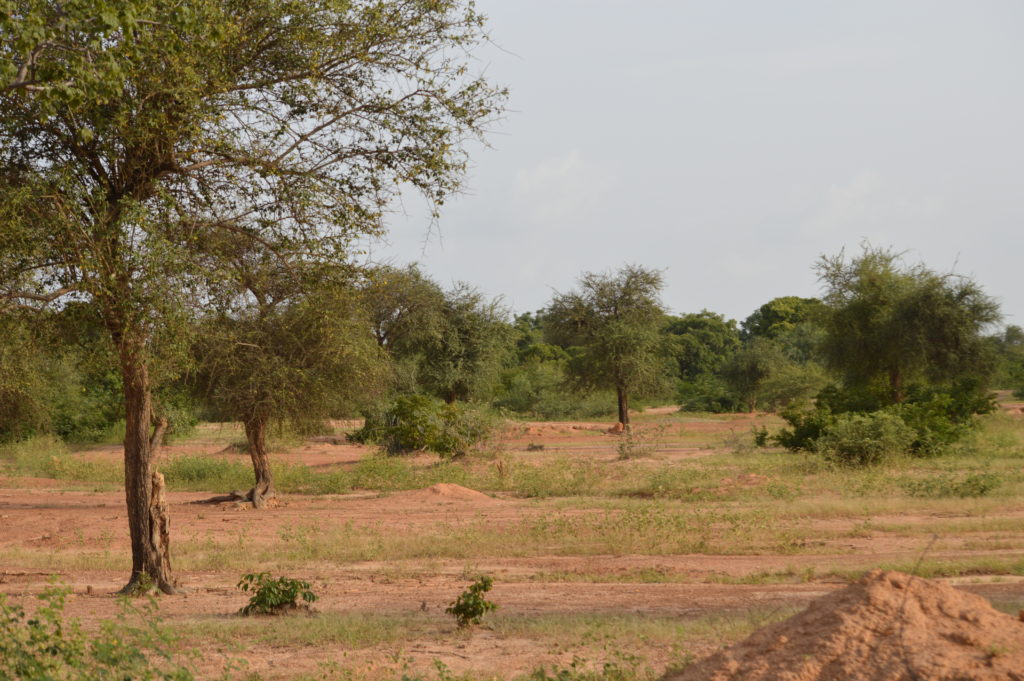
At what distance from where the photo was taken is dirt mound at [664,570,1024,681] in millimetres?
5051

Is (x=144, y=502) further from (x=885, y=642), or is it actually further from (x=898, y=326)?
(x=898, y=326)

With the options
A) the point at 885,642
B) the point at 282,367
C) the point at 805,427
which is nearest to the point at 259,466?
the point at 282,367

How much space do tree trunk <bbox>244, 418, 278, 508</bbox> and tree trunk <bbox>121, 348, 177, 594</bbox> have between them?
26.5 feet

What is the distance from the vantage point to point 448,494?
19016 mm

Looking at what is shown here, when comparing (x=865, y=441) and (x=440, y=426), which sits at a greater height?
(x=440, y=426)

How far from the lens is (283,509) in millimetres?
18125

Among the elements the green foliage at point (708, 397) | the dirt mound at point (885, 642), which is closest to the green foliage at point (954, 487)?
the dirt mound at point (885, 642)

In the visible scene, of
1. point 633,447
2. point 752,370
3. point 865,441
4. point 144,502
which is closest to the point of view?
point 144,502

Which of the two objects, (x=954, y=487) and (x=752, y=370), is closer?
(x=954, y=487)

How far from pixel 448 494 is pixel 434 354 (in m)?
19.4

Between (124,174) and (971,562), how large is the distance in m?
9.76

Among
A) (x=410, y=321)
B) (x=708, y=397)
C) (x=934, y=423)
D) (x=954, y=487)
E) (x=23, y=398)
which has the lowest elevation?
(x=954, y=487)

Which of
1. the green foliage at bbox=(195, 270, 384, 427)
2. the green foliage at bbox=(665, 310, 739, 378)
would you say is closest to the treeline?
the green foliage at bbox=(195, 270, 384, 427)

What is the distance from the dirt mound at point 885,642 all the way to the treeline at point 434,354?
5.91m
